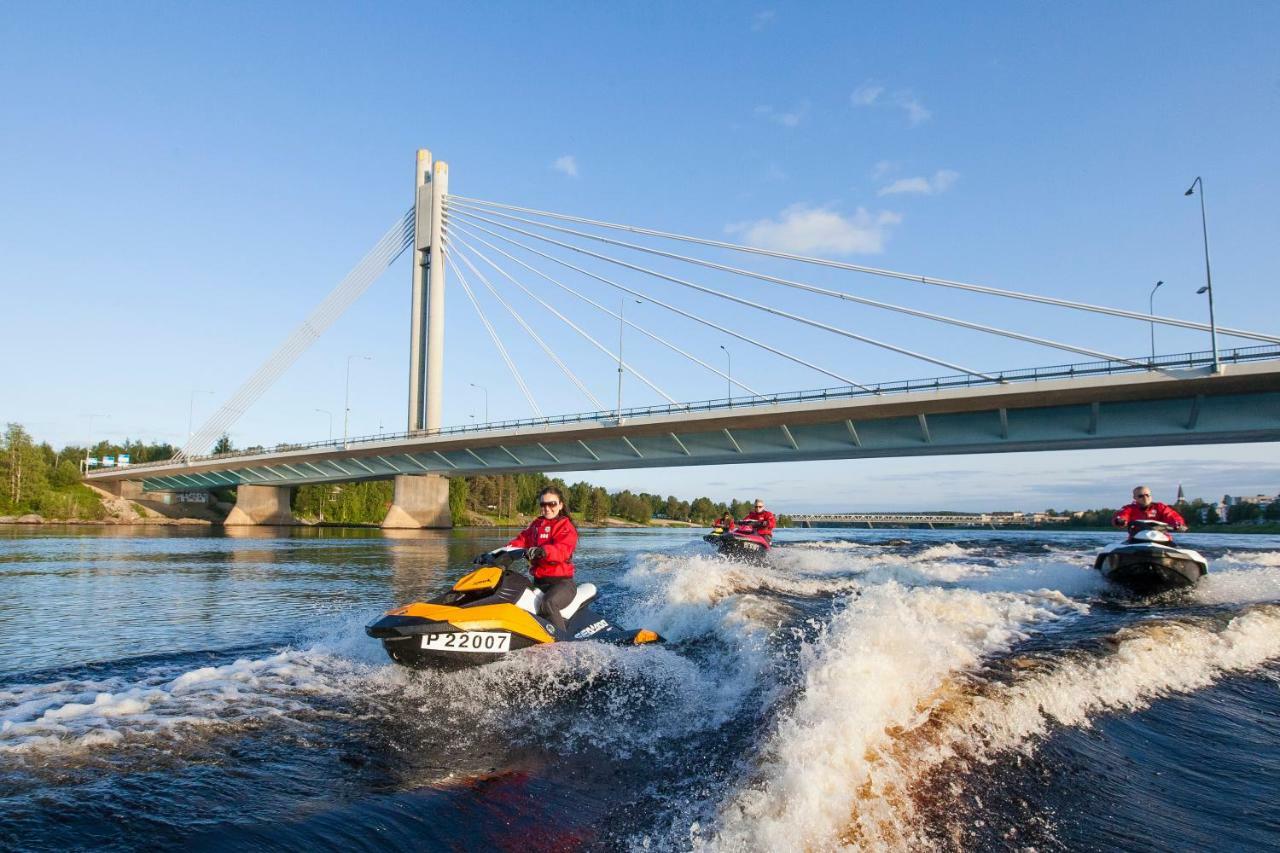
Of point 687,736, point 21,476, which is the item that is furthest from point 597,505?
point 687,736

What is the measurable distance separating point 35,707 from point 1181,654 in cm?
1231

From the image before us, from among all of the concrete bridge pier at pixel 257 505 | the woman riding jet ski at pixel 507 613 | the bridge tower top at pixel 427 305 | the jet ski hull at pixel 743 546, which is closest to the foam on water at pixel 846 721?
the woman riding jet ski at pixel 507 613

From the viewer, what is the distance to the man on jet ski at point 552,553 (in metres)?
9.20

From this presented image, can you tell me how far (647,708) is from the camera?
7.34 meters

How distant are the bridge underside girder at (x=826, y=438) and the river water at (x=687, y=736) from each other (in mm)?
22442

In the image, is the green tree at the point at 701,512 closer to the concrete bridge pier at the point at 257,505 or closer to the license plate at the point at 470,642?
the concrete bridge pier at the point at 257,505

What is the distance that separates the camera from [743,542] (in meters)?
24.8

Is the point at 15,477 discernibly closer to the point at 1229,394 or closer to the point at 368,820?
the point at 368,820

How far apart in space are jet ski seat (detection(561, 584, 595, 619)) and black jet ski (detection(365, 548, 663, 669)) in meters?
0.21

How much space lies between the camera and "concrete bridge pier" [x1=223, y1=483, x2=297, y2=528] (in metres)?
70.8

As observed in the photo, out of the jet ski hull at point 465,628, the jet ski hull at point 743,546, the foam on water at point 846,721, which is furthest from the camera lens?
the jet ski hull at point 743,546

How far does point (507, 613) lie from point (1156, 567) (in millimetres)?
12403

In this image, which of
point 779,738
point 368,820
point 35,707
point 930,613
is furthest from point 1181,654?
point 35,707

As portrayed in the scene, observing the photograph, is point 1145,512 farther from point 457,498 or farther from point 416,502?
point 457,498
